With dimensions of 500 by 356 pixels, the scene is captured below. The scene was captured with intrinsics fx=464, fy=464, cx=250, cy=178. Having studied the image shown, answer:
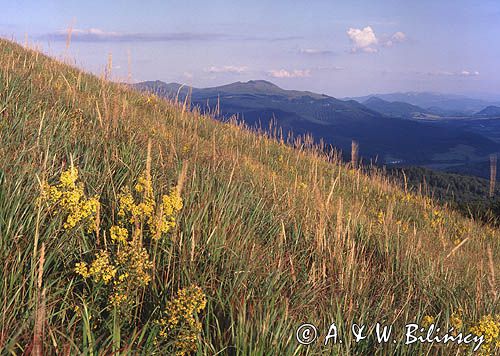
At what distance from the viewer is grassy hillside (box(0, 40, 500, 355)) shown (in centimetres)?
198

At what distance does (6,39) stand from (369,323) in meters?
15.4

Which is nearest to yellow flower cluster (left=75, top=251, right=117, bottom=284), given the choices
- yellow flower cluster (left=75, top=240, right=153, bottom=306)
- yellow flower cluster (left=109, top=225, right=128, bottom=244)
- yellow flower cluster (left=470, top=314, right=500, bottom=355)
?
yellow flower cluster (left=75, top=240, right=153, bottom=306)

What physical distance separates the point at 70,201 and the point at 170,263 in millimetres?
623

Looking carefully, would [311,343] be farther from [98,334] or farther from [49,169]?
[49,169]

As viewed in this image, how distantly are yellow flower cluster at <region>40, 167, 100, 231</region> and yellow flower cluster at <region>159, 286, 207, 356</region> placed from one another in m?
0.67

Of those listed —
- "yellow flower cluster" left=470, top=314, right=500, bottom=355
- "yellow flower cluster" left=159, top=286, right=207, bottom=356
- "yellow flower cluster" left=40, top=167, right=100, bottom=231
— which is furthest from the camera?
"yellow flower cluster" left=470, top=314, right=500, bottom=355

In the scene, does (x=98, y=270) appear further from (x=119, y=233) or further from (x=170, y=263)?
(x=170, y=263)

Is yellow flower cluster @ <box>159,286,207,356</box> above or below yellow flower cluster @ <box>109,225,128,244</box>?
below

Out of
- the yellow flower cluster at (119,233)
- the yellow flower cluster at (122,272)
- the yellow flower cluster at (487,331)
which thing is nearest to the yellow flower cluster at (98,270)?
the yellow flower cluster at (122,272)

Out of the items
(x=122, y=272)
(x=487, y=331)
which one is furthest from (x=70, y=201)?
(x=487, y=331)

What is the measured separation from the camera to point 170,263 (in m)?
2.55

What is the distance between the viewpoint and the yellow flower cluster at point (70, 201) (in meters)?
2.31

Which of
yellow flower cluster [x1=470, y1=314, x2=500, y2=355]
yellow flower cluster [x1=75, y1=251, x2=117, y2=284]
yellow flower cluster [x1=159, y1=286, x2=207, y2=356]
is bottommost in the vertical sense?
yellow flower cluster [x1=470, y1=314, x2=500, y2=355]

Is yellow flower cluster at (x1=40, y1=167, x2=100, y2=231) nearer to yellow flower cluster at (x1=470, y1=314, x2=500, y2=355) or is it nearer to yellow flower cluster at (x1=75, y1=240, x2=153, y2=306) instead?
yellow flower cluster at (x1=75, y1=240, x2=153, y2=306)
